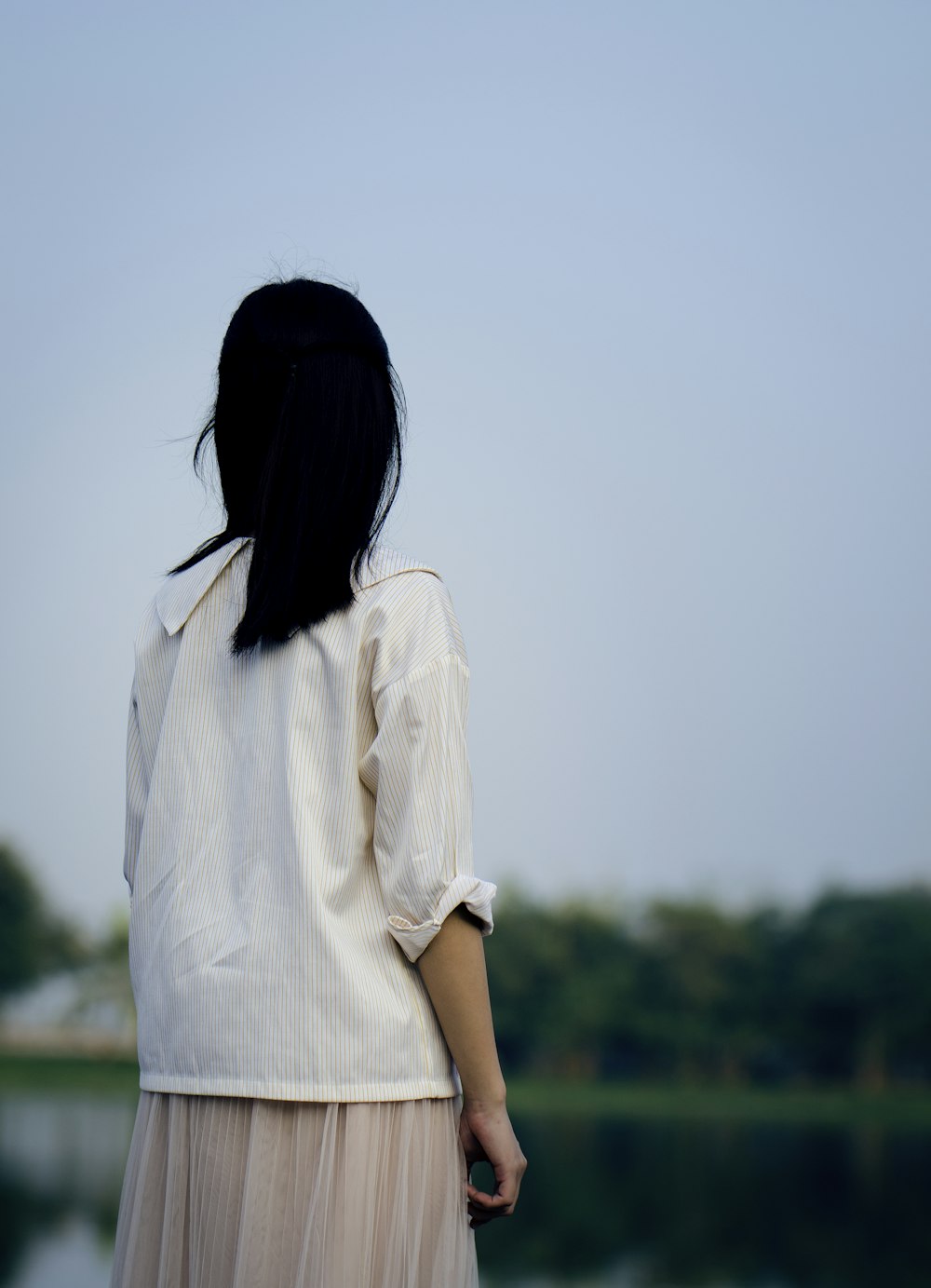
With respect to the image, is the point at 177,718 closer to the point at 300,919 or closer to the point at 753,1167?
the point at 300,919

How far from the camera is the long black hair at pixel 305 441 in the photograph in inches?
28.7

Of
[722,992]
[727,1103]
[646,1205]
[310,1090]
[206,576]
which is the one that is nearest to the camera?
[310,1090]

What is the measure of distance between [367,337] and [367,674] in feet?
0.65

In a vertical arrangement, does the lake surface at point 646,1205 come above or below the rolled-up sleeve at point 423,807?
below

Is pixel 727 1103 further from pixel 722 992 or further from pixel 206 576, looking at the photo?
pixel 206 576

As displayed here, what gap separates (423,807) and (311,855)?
0.20ft

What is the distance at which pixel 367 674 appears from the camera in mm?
723

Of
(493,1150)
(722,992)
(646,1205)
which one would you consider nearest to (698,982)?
(722,992)

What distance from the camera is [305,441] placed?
0.75m

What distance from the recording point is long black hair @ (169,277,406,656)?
2.39ft

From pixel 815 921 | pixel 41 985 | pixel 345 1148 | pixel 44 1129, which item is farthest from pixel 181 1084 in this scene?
pixel 815 921

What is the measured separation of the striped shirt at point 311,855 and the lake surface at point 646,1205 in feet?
13.0

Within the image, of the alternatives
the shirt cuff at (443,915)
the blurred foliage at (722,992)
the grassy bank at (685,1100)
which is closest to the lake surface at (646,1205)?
the grassy bank at (685,1100)

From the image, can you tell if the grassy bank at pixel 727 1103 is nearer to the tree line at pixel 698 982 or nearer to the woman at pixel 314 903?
the tree line at pixel 698 982
